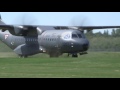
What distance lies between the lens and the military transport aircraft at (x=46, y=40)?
131 ft

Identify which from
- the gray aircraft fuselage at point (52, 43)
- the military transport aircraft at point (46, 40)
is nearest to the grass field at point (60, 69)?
the gray aircraft fuselage at point (52, 43)

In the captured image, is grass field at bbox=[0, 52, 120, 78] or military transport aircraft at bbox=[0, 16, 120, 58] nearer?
grass field at bbox=[0, 52, 120, 78]

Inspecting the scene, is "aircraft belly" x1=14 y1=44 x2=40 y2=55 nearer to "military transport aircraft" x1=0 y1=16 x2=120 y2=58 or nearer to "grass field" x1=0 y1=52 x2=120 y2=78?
"military transport aircraft" x1=0 y1=16 x2=120 y2=58

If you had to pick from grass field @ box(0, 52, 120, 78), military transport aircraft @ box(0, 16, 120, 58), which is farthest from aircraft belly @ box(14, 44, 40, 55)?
grass field @ box(0, 52, 120, 78)

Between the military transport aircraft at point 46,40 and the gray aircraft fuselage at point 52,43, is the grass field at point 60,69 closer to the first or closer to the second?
the gray aircraft fuselage at point 52,43

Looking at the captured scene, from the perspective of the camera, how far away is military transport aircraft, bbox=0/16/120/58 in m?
40.0

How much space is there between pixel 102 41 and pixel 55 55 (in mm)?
44419

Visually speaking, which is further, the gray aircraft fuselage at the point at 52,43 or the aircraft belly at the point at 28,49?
the aircraft belly at the point at 28,49

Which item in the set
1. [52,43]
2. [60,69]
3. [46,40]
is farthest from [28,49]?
[60,69]

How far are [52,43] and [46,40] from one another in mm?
907
